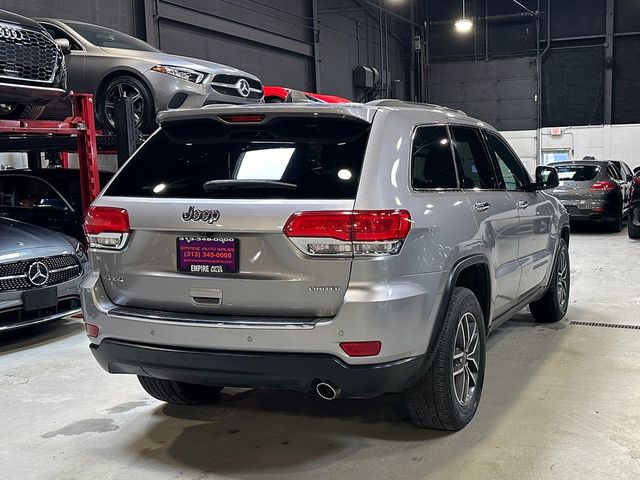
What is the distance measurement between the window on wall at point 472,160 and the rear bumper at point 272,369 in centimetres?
115

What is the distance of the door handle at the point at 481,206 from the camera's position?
11.0ft

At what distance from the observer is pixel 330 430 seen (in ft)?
10.8

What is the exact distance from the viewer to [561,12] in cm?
2138

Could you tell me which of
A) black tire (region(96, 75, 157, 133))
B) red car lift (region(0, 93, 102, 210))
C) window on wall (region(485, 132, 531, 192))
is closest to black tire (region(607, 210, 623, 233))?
window on wall (region(485, 132, 531, 192))

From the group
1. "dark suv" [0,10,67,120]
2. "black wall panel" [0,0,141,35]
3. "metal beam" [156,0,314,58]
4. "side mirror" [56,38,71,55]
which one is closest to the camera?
"dark suv" [0,10,67,120]

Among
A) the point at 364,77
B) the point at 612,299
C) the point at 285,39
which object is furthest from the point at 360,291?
the point at 364,77

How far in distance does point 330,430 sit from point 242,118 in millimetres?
1584

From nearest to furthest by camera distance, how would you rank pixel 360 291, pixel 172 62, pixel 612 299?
pixel 360 291
pixel 612 299
pixel 172 62

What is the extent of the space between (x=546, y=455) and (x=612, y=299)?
3.65m

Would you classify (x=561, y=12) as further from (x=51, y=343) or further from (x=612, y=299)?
(x=51, y=343)

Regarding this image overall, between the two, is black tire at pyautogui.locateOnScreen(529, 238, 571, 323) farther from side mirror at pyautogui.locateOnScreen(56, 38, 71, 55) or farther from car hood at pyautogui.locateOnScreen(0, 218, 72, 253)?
side mirror at pyautogui.locateOnScreen(56, 38, 71, 55)

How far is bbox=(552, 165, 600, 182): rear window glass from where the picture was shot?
36.6 feet

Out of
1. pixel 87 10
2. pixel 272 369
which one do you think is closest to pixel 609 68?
pixel 87 10

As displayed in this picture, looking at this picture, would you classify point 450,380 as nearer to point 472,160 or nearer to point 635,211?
point 472,160
